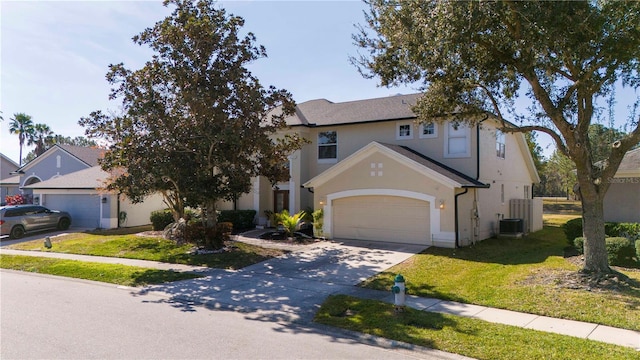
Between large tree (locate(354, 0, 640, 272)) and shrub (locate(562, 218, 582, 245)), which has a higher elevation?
large tree (locate(354, 0, 640, 272))

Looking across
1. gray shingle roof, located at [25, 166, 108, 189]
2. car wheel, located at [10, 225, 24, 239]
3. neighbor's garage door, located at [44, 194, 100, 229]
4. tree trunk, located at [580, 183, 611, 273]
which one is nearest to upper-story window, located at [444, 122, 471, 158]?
tree trunk, located at [580, 183, 611, 273]

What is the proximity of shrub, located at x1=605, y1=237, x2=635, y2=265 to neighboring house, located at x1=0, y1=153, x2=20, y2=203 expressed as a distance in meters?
42.9

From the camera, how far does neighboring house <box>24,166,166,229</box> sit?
23.1m

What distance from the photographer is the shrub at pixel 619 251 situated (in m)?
11.7

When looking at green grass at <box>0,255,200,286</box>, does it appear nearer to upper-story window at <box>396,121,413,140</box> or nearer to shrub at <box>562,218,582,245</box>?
upper-story window at <box>396,121,413,140</box>

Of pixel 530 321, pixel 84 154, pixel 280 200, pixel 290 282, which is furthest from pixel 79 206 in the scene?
pixel 530 321

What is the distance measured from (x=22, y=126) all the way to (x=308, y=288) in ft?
192

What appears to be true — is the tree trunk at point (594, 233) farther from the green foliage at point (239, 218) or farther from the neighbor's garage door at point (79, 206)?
the neighbor's garage door at point (79, 206)

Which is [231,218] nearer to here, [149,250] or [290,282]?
[149,250]

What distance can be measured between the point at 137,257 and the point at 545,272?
13.5 metres

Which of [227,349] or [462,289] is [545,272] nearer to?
[462,289]

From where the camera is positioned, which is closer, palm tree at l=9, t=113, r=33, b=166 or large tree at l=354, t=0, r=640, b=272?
large tree at l=354, t=0, r=640, b=272

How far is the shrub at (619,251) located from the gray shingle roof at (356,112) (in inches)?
365

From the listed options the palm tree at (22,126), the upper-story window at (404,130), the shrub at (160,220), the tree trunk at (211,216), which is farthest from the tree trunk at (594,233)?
the palm tree at (22,126)
